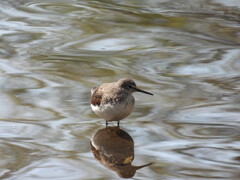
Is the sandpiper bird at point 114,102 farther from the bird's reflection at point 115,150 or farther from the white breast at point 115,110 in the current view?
the bird's reflection at point 115,150

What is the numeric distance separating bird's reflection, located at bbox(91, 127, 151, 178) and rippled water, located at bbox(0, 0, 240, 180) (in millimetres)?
35

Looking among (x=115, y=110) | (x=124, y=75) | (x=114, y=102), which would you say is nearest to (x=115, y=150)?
(x=115, y=110)

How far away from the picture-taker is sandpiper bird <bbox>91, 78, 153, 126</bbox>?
8555 millimetres

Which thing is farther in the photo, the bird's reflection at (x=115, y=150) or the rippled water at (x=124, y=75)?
the rippled water at (x=124, y=75)

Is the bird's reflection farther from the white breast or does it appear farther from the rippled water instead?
the white breast

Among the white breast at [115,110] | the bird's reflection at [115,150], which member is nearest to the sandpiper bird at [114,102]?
the white breast at [115,110]

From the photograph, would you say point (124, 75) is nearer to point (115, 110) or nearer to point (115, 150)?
point (115, 110)

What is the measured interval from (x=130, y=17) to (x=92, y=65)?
128 inches

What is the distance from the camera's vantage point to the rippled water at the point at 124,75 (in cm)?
777

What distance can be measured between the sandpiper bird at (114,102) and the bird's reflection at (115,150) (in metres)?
0.21

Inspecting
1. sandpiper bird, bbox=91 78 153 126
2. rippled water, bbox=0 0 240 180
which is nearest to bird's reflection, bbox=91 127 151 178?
rippled water, bbox=0 0 240 180

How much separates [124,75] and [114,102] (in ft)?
8.74

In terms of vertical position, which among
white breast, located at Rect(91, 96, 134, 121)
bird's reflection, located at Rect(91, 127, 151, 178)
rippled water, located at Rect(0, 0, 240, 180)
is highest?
white breast, located at Rect(91, 96, 134, 121)

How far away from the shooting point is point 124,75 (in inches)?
443
